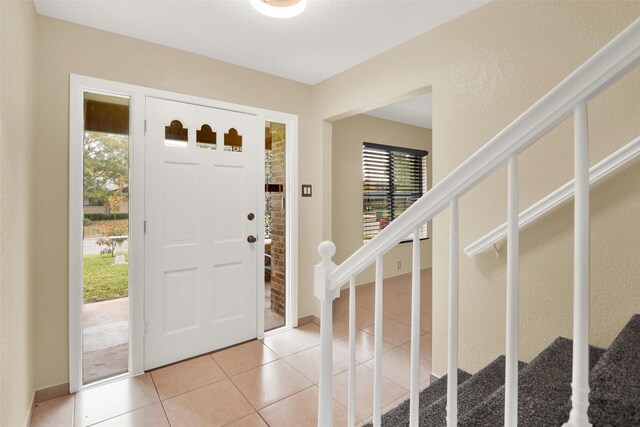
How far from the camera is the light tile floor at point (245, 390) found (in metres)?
1.90

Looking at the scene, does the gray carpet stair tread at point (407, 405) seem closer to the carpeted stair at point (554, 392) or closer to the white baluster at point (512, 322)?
the carpeted stair at point (554, 392)

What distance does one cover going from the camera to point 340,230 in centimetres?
431

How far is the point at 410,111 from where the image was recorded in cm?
429

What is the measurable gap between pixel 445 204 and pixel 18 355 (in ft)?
6.84

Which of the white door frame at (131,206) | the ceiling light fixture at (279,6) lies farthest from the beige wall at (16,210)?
the ceiling light fixture at (279,6)

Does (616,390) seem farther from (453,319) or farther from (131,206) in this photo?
(131,206)

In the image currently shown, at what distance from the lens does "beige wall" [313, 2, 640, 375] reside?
1487 mm

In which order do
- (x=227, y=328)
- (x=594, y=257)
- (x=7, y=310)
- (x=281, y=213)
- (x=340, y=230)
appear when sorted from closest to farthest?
(x=7, y=310) < (x=594, y=257) < (x=227, y=328) < (x=281, y=213) < (x=340, y=230)

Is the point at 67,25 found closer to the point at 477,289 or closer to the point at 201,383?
the point at 201,383

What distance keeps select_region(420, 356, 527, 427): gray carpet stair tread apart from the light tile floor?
2.00 ft

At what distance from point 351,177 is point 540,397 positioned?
139 inches

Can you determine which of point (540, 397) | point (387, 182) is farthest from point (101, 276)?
point (540, 397)

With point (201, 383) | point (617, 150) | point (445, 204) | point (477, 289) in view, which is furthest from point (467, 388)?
point (201, 383)

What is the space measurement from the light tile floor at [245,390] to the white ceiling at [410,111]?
8.56 feet
